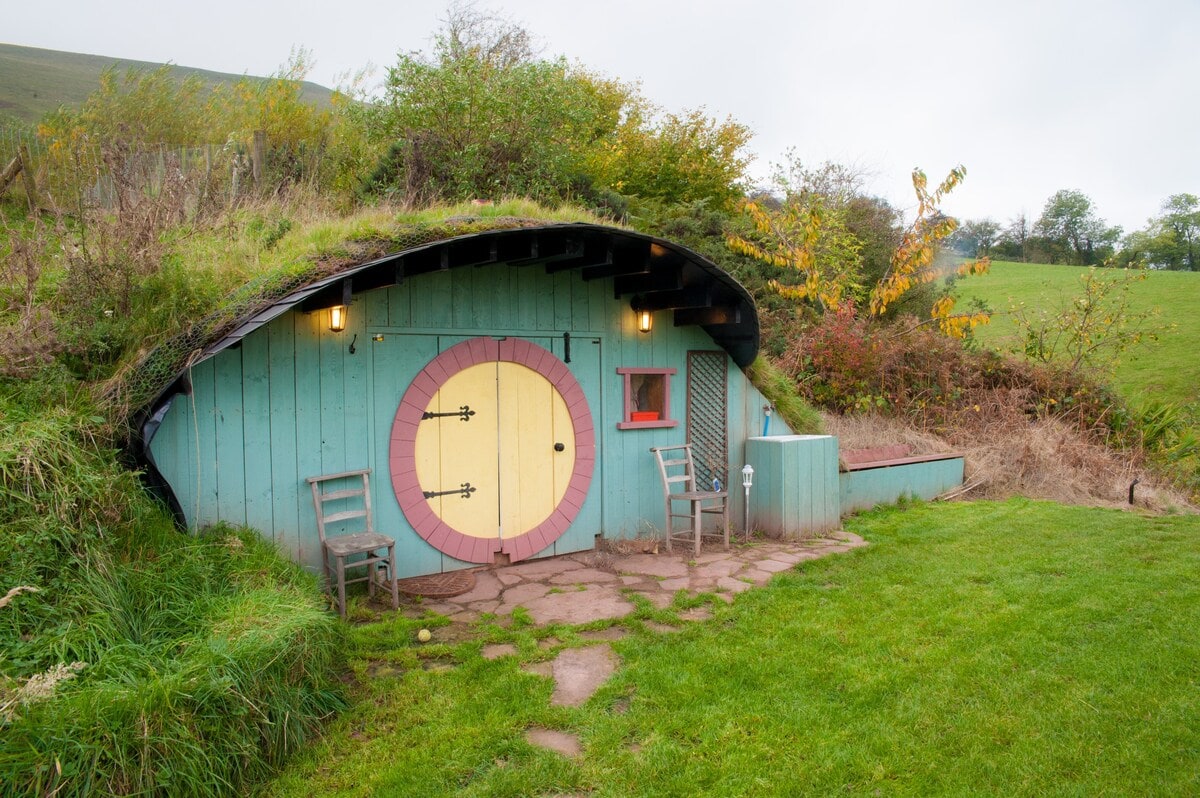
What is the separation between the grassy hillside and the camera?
19078 millimetres

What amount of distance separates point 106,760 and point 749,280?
1402 cm

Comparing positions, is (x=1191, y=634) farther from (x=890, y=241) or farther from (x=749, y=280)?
(x=890, y=241)

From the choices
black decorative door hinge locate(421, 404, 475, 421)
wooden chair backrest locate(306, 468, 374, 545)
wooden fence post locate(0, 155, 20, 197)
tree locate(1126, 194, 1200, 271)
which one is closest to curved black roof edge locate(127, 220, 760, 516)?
wooden chair backrest locate(306, 468, 374, 545)

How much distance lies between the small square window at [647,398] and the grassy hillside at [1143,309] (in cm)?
883

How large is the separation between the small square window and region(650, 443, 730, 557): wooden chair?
0.30m

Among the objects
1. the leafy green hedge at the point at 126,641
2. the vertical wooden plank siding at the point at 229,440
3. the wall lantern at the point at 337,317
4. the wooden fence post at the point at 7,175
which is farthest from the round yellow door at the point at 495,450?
the wooden fence post at the point at 7,175

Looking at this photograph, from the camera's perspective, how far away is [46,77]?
37875 millimetres

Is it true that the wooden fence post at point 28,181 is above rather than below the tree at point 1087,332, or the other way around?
above

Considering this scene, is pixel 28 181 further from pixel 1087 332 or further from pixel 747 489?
pixel 1087 332

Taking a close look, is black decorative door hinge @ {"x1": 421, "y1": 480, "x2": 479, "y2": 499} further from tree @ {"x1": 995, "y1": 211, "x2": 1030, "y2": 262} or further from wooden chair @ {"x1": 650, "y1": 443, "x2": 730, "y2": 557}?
tree @ {"x1": 995, "y1": 211, "x2": 1030, "y2": 262}

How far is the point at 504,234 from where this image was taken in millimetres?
5367

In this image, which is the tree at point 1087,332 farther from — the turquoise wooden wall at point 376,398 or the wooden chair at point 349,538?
the wooden chair at point 349,538

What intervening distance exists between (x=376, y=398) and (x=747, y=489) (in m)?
3.69

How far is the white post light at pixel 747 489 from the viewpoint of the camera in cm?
712
